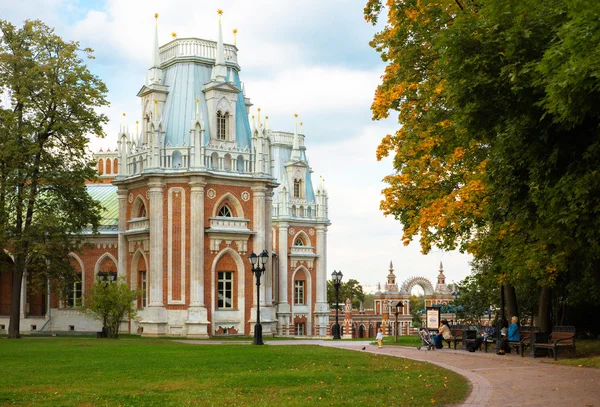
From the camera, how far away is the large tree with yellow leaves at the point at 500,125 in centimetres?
1265

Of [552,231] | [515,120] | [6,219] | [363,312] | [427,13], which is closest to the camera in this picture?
[515,120]

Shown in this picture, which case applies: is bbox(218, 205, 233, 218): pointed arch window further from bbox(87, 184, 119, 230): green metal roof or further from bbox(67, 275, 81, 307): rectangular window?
bbox(67, 275, 81, 307): rectangular window

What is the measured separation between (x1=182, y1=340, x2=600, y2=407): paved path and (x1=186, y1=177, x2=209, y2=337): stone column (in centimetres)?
2071

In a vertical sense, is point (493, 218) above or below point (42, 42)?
below

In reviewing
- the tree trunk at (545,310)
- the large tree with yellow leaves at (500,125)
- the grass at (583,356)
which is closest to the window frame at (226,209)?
the large tree with yellow leaves at (500,125)

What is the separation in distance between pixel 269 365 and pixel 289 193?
45.1 meters

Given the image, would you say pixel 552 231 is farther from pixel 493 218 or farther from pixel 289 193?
pixel 289 193

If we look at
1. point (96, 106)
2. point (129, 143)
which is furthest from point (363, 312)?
point (96, 106)

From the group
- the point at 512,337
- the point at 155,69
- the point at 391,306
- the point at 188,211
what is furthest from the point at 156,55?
the point at 391,306

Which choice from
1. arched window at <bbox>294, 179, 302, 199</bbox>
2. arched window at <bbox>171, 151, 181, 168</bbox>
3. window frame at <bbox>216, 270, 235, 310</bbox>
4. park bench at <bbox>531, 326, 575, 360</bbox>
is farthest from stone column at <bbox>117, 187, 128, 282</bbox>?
park bench at <bbox>531, 326, 575, 360</bbox>

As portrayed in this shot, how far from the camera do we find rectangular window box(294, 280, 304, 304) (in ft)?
208

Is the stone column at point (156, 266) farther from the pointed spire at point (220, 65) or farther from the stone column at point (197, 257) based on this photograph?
the pointed spire at point (220, 65)

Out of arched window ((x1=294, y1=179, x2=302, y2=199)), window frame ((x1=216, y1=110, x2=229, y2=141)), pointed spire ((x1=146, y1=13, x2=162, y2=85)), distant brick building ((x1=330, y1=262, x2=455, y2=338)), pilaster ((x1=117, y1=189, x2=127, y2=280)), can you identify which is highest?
pointed spire ((x1=146, y1=13, x2=162, y2=85))

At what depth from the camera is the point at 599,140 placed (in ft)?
44.7
